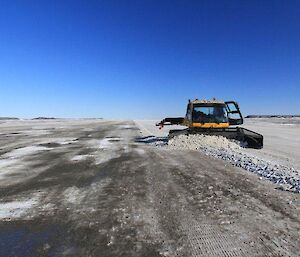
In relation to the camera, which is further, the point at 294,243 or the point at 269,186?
the point at 269,186

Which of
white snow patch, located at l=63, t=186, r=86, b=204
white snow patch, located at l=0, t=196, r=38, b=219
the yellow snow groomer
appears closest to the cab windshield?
the yellow snow groomer

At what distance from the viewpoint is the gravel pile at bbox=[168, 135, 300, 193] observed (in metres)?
8.41

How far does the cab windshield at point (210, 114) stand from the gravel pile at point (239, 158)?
1961 millimetres

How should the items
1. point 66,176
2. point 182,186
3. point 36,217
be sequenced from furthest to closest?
point 66,176 → point 182,186 → point 36,217

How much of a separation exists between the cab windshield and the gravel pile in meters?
1.96

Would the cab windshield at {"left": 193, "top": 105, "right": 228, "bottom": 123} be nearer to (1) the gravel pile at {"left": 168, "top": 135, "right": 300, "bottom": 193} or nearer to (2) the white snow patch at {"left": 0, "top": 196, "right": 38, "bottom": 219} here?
(1) the gravel pile at {"left": 168, "top": 135, "right": 300, "bottom": 193}

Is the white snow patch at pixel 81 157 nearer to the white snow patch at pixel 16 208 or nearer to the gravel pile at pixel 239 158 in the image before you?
the gravel pile at pixel 239 158

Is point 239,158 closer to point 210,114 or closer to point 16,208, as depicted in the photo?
point 210,114

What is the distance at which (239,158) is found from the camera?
12.4 metres

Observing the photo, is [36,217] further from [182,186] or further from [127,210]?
[182,186]

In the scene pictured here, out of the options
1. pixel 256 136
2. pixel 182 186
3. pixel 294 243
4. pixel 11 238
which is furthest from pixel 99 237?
pixel 256 136

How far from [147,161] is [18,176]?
421 centimetres

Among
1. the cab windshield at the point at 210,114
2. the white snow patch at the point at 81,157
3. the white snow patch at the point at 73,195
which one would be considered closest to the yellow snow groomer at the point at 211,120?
the cab windshield at the point at 210,114

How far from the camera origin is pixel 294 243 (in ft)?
14.5
